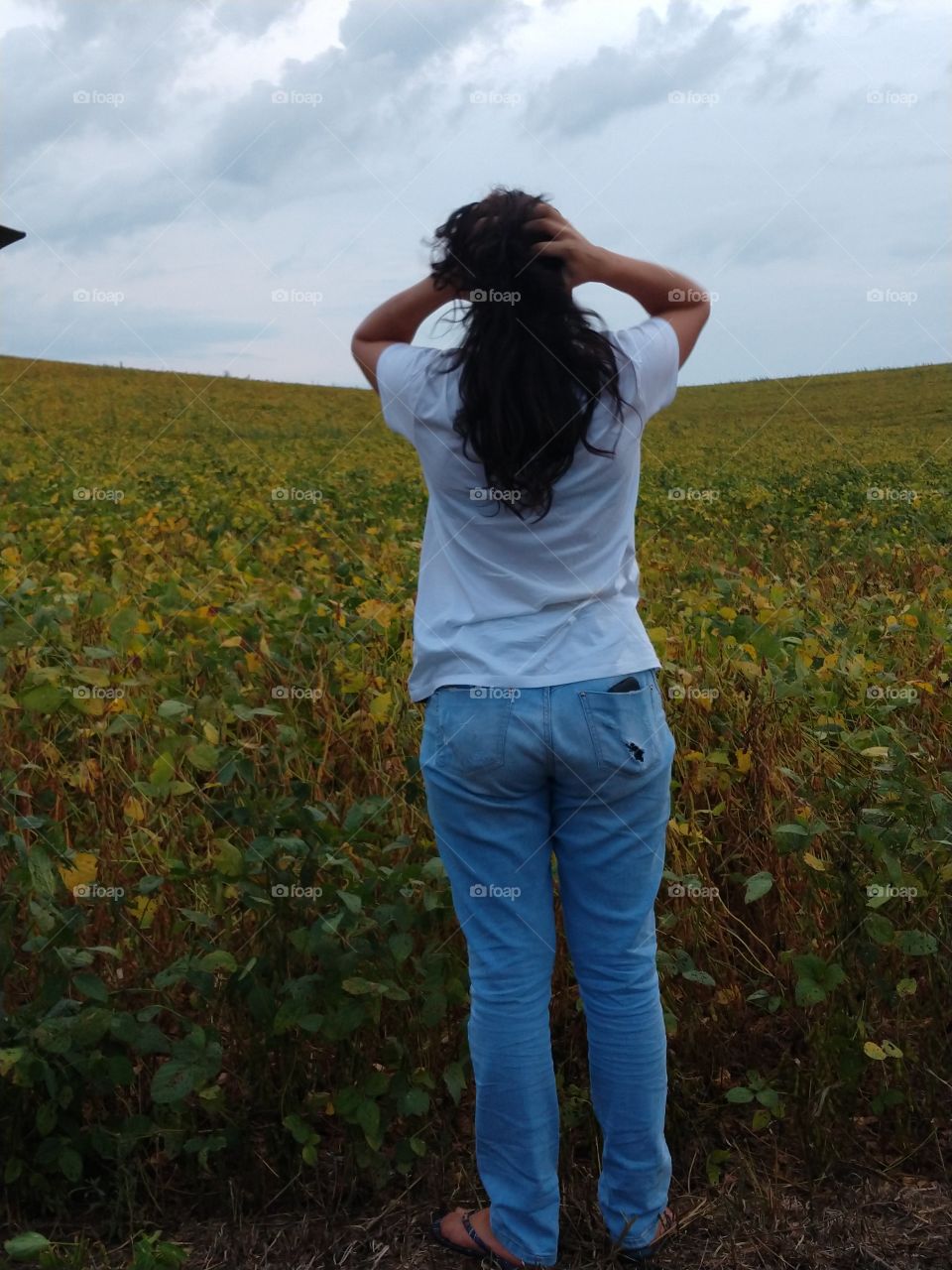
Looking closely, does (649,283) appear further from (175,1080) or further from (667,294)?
(175,1080)

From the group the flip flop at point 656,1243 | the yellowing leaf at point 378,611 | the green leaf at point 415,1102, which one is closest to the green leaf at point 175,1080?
the green leaf at point 415,1102

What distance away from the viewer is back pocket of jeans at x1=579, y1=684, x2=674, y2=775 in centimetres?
201

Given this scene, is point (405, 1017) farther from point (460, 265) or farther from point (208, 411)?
point (208, 411)

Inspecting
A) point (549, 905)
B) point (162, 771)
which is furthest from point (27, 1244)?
point (549, 905)

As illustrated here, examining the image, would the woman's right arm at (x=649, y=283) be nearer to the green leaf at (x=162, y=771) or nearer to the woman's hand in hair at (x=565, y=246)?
the woman's hand in hair at (x=565, y=246)

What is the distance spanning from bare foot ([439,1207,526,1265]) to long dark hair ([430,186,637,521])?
1.38m

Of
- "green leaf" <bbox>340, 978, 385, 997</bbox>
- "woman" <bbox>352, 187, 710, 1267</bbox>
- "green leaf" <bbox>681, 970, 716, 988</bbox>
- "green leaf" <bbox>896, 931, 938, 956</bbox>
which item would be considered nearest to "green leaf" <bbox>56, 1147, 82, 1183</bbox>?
"green leaf" <bbox>340, 978, 385, 997</bbox>

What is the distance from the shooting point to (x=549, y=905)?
7.17 feet

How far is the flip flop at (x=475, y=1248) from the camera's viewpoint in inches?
91.4

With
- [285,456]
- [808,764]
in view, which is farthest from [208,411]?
[808,764]

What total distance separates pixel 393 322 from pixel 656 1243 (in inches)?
71.1

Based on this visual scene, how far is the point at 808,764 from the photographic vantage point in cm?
346

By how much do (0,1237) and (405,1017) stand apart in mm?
937

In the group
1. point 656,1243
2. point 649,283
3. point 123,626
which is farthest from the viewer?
point 123,626
